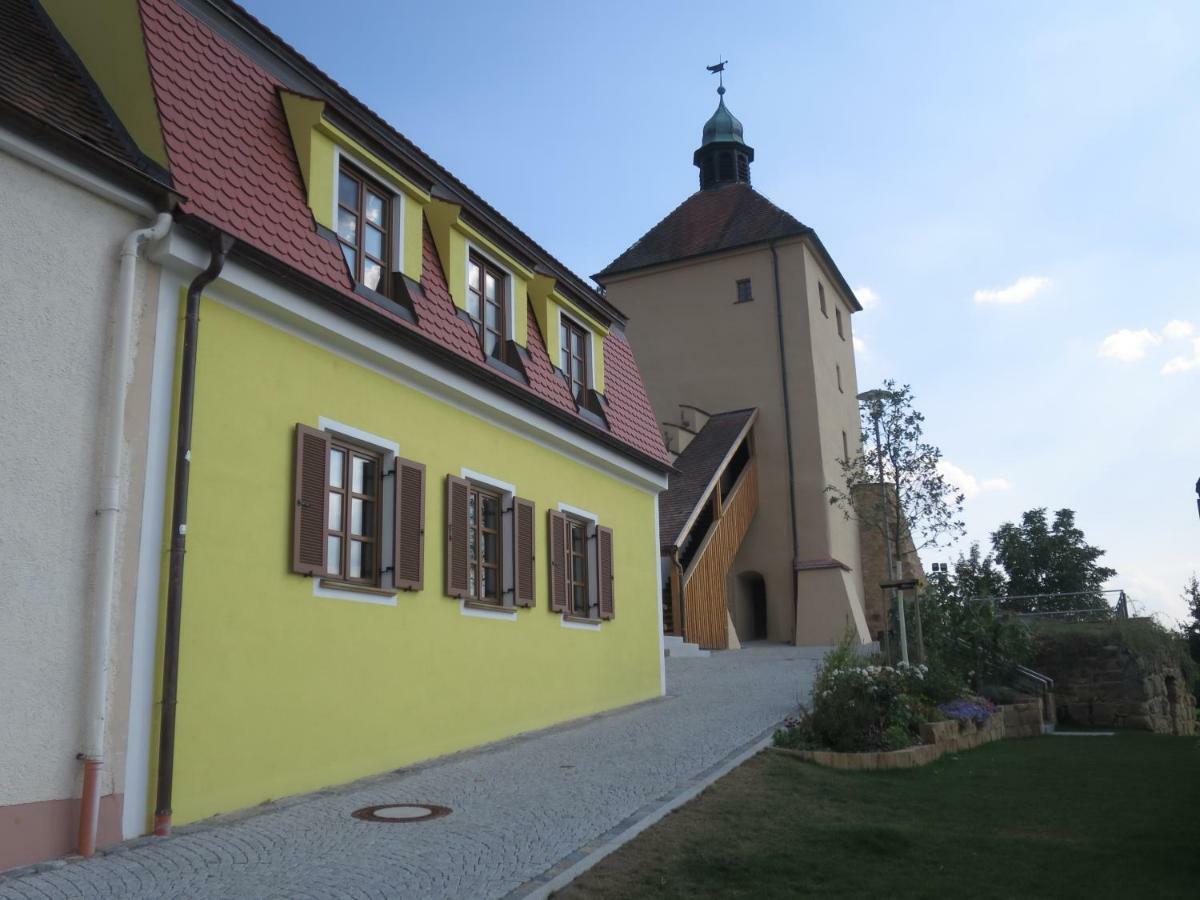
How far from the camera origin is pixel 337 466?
10.3 m

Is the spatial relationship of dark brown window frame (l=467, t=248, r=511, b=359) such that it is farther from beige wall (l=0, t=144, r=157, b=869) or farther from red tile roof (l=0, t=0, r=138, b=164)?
beige wall (l=0, t=144, r=157, b=869)

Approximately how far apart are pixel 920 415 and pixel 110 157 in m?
24.9

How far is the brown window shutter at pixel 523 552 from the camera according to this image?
13117 millimetres

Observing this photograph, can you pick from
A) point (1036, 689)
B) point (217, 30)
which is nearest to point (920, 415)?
point (1036, 689)

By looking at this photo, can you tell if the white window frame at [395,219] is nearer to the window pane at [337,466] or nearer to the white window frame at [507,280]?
the white window frame at [507,280]

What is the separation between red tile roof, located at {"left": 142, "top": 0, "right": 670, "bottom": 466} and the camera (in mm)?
8836

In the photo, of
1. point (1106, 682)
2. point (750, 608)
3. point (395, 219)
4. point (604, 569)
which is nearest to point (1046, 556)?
point (750, 608)

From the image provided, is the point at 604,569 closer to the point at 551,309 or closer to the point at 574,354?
the point at 574,354

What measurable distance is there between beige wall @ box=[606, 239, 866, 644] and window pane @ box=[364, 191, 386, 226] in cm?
2076

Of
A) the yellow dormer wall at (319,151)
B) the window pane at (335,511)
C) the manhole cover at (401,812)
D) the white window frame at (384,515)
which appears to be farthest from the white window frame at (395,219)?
the manhole cover at (401,812)

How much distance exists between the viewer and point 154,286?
327 inches

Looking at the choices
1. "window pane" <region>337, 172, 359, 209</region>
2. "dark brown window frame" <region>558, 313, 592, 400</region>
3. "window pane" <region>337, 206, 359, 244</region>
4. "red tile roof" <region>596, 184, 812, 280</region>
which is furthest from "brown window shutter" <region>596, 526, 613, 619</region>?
"red tile roof" <region>596, 184, 812, 280</region>

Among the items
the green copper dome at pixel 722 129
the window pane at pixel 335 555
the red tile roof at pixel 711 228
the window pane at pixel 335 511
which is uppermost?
the green copper dome at pixel 722 129

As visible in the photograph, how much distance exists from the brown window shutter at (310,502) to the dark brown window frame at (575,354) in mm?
5921
